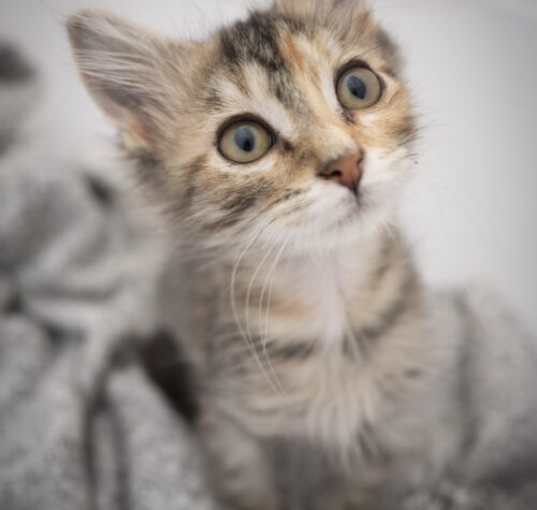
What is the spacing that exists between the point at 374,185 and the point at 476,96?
164 millimetres

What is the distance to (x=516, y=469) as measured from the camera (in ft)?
2.60

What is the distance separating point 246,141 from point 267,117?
0.04 metres

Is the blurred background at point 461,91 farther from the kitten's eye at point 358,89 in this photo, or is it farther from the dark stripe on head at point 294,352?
the dark stripe on head at point 294,352

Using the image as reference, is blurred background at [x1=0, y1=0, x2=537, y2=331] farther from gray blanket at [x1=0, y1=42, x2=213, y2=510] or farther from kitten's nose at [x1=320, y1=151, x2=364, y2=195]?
gray blanket at [x1=0, y1=42, x2=213, y2=510]

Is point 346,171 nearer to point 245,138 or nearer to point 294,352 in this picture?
point 245,138

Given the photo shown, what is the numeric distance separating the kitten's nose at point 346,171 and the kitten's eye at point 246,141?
86mm

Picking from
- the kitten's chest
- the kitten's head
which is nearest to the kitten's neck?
the kitten's chest

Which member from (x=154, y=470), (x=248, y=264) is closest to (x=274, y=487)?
(x=154, y=470)

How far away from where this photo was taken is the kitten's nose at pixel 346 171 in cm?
51

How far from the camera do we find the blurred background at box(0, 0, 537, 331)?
54 cm

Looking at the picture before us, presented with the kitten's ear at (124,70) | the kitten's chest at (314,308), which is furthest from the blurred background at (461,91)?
the kitten's chest at (314,308)

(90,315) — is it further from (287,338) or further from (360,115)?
(360,115)

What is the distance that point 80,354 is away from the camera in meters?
1.06

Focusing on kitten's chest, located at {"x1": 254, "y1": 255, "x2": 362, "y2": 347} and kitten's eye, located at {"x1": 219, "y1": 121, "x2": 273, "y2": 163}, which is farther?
kitten's chest, located at {"x1": 254, "y1": 255, "x2": 362, "y2": 347}
